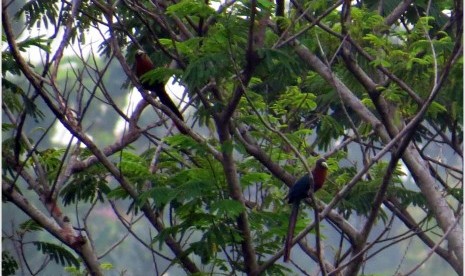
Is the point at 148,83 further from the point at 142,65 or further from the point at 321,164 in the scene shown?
the point at 321,164

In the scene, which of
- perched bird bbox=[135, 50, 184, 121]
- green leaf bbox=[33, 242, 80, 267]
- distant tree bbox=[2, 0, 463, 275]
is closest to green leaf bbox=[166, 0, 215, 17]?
distant tree bbox=[2, 0, 463, 275]

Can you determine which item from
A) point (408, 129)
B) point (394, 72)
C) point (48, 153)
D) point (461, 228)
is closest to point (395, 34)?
point (394, 72)

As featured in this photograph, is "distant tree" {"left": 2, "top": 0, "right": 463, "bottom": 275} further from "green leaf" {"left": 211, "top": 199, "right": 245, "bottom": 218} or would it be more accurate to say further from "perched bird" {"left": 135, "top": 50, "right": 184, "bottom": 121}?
"perched bird" {"left": 135, "top": 50, "right": 184, "bottom": 121}

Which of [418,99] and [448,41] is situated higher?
[448,41]

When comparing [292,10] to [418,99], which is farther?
[292,10]

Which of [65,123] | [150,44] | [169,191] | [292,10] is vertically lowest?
[169,191]

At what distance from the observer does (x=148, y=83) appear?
22.9 feet

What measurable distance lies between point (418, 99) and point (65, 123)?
2.19 meters

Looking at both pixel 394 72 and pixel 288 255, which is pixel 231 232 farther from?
pixel 394 72

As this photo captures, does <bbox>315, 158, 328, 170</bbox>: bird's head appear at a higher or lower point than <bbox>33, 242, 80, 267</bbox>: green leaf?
higher

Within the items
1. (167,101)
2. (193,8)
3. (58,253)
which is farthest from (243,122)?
(58,253)

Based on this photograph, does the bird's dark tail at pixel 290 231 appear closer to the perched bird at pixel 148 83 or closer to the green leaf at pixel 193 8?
the perched bird at pixel 148 83

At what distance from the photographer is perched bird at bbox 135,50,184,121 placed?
7.02 metres

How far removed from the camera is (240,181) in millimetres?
6723
